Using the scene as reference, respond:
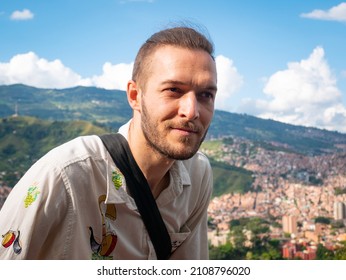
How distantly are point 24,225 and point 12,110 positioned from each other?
87890mm

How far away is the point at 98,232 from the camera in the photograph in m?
1.12

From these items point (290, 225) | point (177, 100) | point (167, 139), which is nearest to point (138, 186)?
point (167, 139)

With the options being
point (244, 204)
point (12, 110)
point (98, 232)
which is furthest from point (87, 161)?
point (12, 110)

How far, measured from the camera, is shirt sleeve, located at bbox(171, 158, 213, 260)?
1.39 m

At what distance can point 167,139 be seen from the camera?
3.88 ft

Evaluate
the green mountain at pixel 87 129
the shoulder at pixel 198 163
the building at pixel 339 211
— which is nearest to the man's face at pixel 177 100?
the shoulder at pixel 198 163

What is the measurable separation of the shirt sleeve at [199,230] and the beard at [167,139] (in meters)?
0.27

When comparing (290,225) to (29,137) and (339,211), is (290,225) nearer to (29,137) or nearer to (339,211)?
(339,211)

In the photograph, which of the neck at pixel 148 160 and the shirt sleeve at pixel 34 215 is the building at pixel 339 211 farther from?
the shirt sleeve at pixel 34 215

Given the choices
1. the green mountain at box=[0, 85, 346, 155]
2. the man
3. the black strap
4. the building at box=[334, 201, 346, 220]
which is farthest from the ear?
the green mountain at box=[0, 85, 346, 155]

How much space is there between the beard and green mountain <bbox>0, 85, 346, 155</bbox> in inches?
2750

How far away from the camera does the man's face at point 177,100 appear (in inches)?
45.1

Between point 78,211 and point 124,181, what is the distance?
6.2 inches
